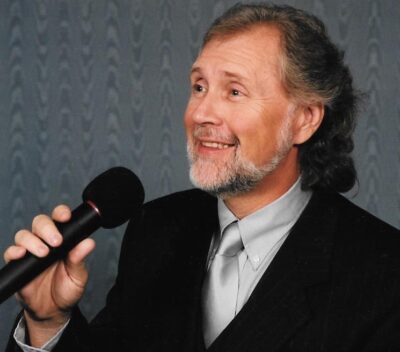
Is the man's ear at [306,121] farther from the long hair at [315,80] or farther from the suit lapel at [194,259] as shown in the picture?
the suit lapel at [194,259]

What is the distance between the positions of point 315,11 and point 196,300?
1.00 m

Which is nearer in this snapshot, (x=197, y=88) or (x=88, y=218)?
(x=88, y=218)

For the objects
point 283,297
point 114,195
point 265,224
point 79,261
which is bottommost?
point 283,297

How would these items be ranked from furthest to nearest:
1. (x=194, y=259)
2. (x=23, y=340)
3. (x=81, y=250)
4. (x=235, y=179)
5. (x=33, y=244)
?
(x=194, y=259) → (x=235, y=179) → (x=23, y=340) → (x=81, y=250) → (x=33, y=244)

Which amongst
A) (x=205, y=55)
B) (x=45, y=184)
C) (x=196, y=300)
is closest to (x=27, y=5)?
(x=45, y=184)

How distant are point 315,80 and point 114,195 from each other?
2.12 feet

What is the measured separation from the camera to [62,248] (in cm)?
124

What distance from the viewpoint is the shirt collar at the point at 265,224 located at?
1641mm

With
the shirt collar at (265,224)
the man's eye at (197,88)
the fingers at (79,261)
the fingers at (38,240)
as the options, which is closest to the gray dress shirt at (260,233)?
the shirt collar at (265,224)

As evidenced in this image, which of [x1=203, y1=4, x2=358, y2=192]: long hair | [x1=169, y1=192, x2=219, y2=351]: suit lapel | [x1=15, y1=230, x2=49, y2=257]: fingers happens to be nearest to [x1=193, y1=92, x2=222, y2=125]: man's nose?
[x1=203, y1=4, x2=358, y2=192]: long hair

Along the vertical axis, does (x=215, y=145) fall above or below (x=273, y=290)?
above

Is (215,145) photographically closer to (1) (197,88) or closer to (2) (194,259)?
(1) (197,88)

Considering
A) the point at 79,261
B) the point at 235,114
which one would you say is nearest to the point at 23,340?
the point at 79,261

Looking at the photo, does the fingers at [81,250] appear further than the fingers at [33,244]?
Yes
